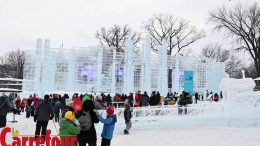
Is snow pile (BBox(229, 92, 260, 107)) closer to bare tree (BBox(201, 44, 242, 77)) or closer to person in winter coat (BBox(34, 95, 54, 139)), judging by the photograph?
person in winter coat (BBox(34, 95, 54, 139))

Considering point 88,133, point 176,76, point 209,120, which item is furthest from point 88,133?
point 176,76

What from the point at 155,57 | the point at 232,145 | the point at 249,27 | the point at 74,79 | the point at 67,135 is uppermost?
the point at 249,27

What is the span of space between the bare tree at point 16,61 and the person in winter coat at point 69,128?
7417 cm

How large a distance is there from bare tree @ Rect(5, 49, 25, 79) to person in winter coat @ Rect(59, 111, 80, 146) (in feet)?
243

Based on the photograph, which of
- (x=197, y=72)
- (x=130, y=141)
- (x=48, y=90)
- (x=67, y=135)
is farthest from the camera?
(x=197, y=72)

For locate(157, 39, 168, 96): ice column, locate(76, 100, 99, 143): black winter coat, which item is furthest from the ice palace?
locate(76, 100, 99, 143): black winter coat

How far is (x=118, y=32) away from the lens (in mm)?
65500

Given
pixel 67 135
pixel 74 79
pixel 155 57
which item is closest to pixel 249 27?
pixel 155 57

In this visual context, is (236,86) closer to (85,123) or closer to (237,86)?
(237,86)

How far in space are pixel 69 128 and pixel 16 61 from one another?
79.9 metres

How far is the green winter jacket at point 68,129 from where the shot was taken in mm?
7059

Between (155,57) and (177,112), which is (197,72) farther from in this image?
(177,112)

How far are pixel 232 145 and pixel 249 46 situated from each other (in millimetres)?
34533

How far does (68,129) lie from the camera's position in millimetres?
7070
